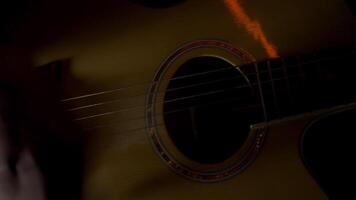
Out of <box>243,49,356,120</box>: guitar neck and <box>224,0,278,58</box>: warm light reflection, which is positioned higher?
<box>224,0,278,58</box>: warm light reflection

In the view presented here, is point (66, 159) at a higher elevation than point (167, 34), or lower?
lower

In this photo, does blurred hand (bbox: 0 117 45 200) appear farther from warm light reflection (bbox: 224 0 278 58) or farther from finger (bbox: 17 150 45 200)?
warm light reflection (bbox: 224 0 278 58)

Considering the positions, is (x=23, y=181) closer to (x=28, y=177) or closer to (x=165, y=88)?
(x=28, y=177)

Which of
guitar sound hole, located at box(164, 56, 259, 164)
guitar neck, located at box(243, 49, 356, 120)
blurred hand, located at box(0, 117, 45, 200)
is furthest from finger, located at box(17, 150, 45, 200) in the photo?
guitar neck, located at box(243, 49, 356, 120)

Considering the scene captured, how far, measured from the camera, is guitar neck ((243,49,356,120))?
706 millimetres

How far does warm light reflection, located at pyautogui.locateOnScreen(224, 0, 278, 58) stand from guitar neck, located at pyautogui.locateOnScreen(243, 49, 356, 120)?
2 centimetres

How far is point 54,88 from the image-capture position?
71 cm

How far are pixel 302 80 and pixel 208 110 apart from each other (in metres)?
0.17

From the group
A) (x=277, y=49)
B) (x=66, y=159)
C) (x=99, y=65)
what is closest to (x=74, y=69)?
(x=99, y=65)

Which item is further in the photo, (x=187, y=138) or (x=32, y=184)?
(x=187, y=138)

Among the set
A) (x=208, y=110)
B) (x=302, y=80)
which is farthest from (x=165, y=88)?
(x=302, y=80)

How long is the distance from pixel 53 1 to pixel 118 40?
0.13 metres

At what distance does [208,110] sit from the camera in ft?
2.47

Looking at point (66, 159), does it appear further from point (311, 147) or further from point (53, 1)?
point (311, 147)
